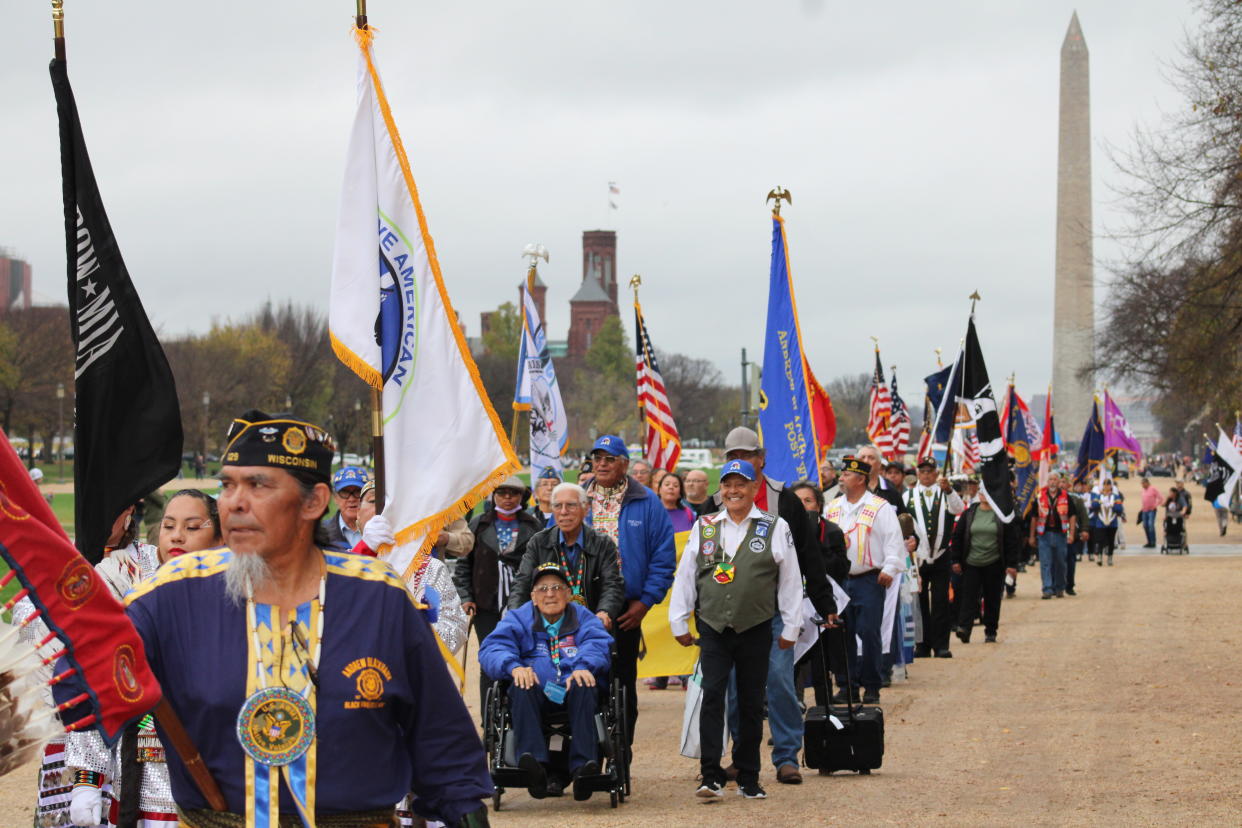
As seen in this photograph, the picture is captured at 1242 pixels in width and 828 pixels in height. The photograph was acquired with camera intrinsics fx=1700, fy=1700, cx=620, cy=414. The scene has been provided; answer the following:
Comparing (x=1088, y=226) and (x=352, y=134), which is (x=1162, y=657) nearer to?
(x=352, y=134)

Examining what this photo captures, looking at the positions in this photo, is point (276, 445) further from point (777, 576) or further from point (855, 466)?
point (855, 466)

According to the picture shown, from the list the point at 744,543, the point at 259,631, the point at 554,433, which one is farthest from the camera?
the point at 554,433

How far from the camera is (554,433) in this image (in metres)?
16.5

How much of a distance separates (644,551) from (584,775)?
195 cm

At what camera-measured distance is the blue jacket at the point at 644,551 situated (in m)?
11.0

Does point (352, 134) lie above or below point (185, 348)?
below

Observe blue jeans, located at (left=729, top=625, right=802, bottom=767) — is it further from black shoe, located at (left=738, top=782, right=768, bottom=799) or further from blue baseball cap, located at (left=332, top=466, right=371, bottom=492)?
blue baseball cap, located at (left=332, top=466, right=371, bottom=492)

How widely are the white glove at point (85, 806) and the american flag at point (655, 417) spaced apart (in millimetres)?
14746

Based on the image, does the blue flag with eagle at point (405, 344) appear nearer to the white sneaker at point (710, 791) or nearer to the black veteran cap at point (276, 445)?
the white sneaker at point (710, 791)

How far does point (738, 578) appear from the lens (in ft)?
32.2

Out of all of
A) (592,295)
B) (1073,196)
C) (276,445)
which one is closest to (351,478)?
(276,445)

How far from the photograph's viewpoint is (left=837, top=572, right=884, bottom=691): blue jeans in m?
14.0

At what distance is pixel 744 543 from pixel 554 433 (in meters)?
6.71

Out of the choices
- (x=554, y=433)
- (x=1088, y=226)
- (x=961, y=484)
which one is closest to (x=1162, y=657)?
(x=961, y=484)
